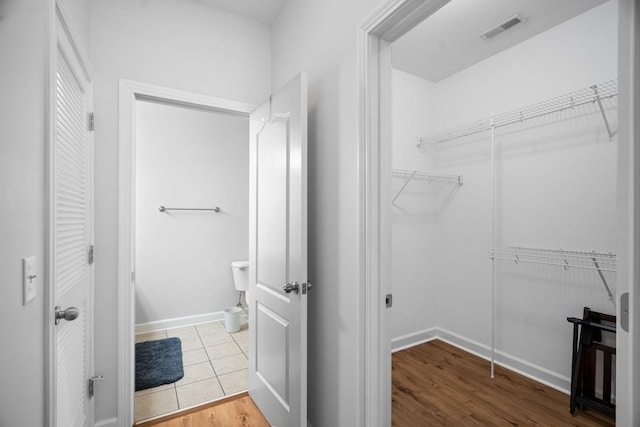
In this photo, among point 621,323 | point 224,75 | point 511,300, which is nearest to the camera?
point 621,323

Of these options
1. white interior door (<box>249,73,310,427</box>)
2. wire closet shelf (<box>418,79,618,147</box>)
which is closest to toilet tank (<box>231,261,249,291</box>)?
white interior door (<box>249,73,310,427</box>)

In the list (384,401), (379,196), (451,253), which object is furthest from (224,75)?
(451,253)

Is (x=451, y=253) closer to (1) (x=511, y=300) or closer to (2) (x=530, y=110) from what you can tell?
(1) (x=511, y=300)

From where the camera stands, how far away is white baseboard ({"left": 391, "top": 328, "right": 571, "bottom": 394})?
7.44ft

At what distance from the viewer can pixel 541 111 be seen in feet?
7.72

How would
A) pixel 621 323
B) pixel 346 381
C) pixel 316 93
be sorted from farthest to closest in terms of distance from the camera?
1. pixel 316 93
2. pixel 346 381
3. pixel 621 323

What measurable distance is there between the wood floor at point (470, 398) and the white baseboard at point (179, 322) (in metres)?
2.16

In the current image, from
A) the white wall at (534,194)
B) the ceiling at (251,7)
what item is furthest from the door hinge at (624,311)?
the ceiling at (251,7)

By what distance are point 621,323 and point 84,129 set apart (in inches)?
89.2

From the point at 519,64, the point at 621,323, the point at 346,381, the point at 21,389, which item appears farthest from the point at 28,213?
the point at 519,64

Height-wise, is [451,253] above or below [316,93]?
below

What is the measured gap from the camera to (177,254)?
11.5 ft

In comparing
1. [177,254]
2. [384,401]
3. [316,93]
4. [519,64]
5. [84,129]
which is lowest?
[384,401]

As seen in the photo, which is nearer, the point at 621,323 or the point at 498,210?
the point at 621,323
